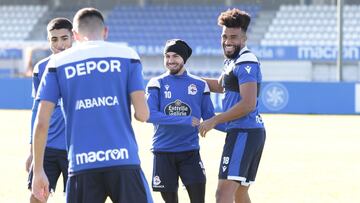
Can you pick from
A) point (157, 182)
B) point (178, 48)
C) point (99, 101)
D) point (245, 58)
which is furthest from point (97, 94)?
point (157, 182)

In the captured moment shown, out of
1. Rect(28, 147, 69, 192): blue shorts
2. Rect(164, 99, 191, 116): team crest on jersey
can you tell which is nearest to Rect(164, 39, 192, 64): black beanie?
Rect(164, 99, 191, 116): team crest on jersey

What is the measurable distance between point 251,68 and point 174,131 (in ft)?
3.30

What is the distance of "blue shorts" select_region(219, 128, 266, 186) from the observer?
27.6ft

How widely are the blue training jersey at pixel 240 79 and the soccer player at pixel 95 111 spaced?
234 centimetres

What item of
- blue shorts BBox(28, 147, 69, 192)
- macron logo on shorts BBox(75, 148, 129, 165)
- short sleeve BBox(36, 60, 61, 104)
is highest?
short sleeve BBox(36, 60, 61, 104)

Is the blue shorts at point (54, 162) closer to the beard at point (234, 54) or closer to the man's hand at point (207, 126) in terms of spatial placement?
the man's hand at point (207, 126)

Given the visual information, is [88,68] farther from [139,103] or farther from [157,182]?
[157,182]

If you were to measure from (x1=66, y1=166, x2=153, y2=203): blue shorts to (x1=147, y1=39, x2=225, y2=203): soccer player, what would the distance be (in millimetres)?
2633

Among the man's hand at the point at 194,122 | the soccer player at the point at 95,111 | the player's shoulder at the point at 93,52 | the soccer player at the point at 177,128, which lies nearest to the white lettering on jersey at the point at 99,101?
the soccer player at the point at 95,111

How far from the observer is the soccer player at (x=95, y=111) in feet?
19.6

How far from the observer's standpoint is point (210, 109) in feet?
29.1

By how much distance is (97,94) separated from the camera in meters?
5.96

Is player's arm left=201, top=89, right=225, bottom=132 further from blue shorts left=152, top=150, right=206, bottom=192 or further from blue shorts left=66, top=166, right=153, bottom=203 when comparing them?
blue shorts left=66, top=166, right=153, bottom=203

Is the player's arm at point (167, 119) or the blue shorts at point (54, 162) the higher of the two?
the player's arm at point (167, 119)
